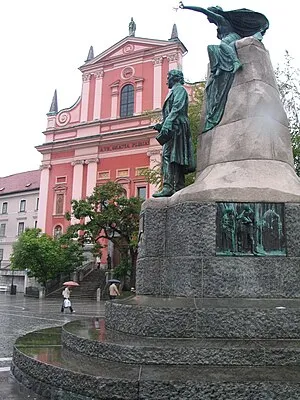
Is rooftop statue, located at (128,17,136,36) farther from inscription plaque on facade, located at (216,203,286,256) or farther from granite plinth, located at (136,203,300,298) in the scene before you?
inscription plaque on facade, located at (216,203,286,256)

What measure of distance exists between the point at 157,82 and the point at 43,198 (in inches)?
544

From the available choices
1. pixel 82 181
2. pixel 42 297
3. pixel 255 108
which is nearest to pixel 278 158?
pixel 255 108

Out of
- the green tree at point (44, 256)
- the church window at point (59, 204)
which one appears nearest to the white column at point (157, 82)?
the church window at point (59, 204)

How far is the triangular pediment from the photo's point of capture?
35719mm

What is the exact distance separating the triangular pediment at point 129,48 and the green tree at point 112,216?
14.1 meters

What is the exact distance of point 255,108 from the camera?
5871 millimetres

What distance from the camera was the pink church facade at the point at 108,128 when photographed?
34.6 meters

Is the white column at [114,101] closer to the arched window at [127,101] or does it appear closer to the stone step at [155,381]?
the arched window at [127,101]

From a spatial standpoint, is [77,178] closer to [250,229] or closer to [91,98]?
[91,98]

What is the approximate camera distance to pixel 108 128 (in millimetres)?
36281

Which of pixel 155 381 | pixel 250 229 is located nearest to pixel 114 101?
pixel 250 229

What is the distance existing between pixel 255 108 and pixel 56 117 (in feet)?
116

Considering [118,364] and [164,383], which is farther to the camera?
[118,364]

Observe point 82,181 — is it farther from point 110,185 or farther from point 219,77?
point 219,77
